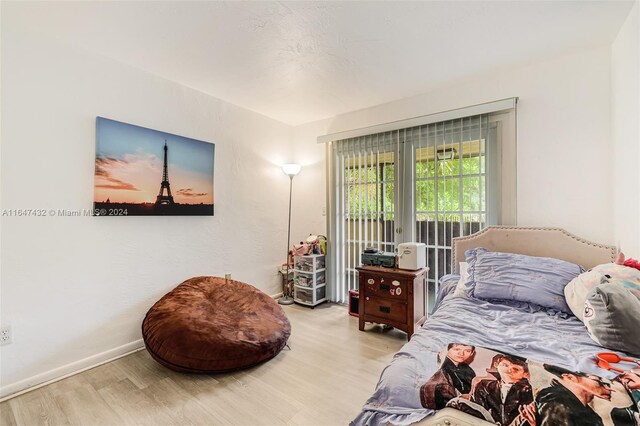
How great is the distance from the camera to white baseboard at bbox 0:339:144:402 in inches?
74.5

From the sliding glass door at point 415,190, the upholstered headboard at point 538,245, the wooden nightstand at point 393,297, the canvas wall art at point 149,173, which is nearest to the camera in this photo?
the upholstered headboard at point 538,245

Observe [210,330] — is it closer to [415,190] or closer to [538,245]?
[415,190]

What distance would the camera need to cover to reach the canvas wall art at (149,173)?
2.33 meters

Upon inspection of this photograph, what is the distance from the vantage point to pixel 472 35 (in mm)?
2076

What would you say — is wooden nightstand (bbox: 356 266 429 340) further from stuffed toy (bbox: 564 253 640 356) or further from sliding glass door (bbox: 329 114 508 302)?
stuffed toy (bbox: 564 253 640 356)

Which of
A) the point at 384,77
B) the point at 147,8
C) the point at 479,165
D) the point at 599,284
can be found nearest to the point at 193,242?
the point at 147,8

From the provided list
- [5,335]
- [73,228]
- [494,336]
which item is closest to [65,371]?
[5,335]

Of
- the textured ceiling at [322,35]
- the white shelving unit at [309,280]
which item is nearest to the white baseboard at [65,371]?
the white shelving unit at [309,280]

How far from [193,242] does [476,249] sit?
8.85ft

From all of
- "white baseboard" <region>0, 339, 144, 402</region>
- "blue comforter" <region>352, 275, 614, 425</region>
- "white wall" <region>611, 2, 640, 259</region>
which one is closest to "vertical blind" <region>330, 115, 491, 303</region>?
"white wall" <region>611, 2, 640, 259</region>

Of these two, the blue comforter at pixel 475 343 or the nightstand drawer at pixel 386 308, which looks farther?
the nightstand drawer at pixel 386 308

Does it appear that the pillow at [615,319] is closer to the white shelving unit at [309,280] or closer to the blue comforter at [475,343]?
the blue comforter at [475,343]

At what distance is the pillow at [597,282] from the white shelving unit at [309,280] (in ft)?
8.05

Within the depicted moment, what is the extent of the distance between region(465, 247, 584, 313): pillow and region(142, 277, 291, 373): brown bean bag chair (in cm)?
163
